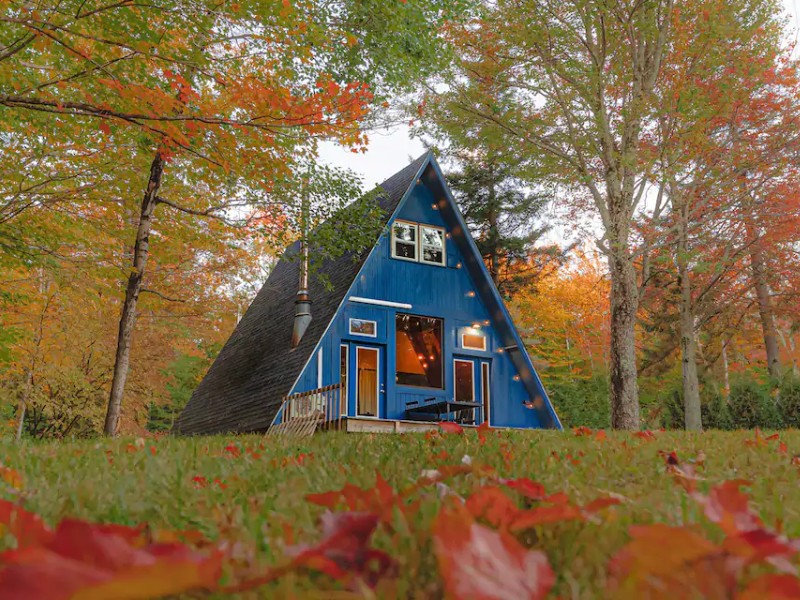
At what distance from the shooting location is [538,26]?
13547mm

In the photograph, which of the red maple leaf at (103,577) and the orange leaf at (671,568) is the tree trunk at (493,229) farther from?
the red maple leaf at (103,577)

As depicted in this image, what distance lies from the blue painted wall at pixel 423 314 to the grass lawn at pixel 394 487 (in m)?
10.6

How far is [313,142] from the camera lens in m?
12.9

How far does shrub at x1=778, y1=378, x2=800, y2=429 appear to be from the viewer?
18.8m

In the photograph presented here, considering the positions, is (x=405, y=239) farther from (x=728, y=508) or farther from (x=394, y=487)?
(x=728, y=508)

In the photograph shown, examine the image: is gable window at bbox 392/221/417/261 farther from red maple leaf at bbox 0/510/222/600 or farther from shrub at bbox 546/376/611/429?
red maple leaf at bbox 0/510/222/600

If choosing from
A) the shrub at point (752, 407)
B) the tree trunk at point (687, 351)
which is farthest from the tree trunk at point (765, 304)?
the shrub at point (752, 407)

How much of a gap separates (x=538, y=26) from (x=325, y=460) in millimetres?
12514

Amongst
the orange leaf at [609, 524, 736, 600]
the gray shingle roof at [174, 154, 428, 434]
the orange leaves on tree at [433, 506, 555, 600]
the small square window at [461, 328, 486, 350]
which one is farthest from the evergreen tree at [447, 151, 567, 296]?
the orange leaves on tree at [433, 506, 555, 600]

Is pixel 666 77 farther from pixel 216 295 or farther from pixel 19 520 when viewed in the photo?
pixel 19 520

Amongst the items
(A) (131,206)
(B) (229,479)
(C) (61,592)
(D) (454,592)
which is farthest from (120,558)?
(A) (131,206)

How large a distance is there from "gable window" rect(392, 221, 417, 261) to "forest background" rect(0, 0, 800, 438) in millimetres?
2532

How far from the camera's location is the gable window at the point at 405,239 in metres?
17.0

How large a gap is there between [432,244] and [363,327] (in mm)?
3228
